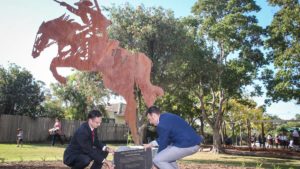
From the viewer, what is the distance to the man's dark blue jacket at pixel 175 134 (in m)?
6.03

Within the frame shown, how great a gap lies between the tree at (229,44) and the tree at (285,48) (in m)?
1.52

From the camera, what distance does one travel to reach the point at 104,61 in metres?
10.6

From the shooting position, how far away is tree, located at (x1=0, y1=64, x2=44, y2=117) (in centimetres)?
2738

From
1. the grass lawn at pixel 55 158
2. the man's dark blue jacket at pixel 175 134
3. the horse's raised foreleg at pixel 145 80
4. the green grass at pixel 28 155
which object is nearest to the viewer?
the man's dark blue jacket at pixel 175 134

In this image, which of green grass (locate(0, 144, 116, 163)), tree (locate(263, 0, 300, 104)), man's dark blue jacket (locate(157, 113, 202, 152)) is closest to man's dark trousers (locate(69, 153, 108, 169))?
man's dark blue jacket (locate(157, 113, 202, 152))

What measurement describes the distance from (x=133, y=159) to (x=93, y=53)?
4531 mm

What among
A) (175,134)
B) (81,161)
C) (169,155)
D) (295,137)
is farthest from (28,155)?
(295,137)

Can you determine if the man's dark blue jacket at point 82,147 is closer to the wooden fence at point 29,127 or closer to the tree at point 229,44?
the tree at point 229,44

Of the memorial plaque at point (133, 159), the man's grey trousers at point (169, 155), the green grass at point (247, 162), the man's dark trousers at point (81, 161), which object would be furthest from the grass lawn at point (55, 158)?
the man's grey trousers at point (169, 155)

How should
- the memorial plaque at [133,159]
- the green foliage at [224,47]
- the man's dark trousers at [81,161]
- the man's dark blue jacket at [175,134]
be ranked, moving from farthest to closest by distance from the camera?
1. the green foliage at [224,47]
2. the memorial plaque at [133,159]
3. the man's dark trousers at [81,161]
4. the man's dark blue jacket at [175,134]

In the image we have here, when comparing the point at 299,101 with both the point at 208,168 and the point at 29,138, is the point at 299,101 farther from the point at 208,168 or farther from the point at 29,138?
the point at 29,138

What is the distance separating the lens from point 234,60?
23953mm

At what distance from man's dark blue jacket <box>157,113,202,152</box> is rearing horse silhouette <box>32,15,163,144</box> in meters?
4.64

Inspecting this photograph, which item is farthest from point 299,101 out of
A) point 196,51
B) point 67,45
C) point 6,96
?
point 6,96
